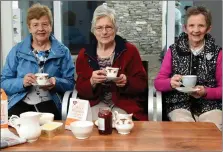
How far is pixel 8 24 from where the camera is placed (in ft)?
10.7

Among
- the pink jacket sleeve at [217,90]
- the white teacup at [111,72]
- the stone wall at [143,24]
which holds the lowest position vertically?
the pink jacket sleeve at [217,90]

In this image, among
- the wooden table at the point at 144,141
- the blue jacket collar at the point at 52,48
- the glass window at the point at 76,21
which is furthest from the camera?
the glass window at the point at 76,21

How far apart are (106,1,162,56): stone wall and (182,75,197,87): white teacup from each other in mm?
1439

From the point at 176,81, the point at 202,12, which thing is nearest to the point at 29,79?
the point at 176,81

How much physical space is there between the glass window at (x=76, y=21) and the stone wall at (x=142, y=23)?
0.77ft

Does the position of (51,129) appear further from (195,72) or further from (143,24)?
(143,24)

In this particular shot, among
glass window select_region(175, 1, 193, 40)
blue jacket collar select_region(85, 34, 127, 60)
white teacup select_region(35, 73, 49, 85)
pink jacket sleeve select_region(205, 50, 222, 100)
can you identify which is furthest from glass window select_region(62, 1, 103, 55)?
pink jacket sleeve select_region(205, 50, 222, 100)

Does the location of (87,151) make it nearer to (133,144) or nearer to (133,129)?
(133,144)

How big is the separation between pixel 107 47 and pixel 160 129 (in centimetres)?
85

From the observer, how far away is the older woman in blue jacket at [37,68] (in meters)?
2.33

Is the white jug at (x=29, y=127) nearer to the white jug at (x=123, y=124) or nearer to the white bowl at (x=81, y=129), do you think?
the white bowl at (x=81, y=129)

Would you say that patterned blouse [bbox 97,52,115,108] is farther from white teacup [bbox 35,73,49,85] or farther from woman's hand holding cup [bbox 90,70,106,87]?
white teacup [bbox 35,73,49,85]

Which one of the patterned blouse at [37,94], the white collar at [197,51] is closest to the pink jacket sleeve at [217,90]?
the white collar at [197,51]

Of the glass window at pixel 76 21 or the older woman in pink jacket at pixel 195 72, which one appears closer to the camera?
the older woman in pink jacket at pixel 195 72
